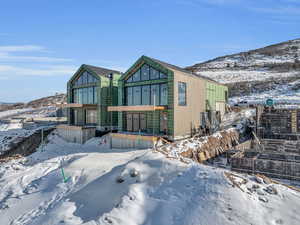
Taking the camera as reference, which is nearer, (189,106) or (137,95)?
(189,106)

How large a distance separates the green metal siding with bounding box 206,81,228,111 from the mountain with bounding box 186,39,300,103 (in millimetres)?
12632

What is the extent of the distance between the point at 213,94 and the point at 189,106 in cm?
597

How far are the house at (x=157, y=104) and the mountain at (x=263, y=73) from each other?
799 inches

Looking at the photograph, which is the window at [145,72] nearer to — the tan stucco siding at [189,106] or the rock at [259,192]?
the tan stucco siding at [189,106]

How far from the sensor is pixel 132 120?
17344 mm

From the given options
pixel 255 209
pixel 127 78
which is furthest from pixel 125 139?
pixel 255 209

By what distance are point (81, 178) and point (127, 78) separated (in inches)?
400

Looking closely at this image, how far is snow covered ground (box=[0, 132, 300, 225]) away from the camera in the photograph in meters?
5.95

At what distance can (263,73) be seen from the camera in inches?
1843

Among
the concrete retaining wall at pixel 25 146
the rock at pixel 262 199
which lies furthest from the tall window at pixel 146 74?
the concrete retaining wall at pixel 25 146

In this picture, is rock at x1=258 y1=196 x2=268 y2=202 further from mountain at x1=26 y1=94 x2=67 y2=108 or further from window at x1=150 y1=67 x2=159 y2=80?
mountain at x1=26 y1=94 x2=67 y2=108

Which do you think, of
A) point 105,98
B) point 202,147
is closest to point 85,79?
point 105,98

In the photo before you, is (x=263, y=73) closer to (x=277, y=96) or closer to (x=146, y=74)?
(x=277, y=96)

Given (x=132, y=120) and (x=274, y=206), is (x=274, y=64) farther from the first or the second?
(x=274, y=206)
